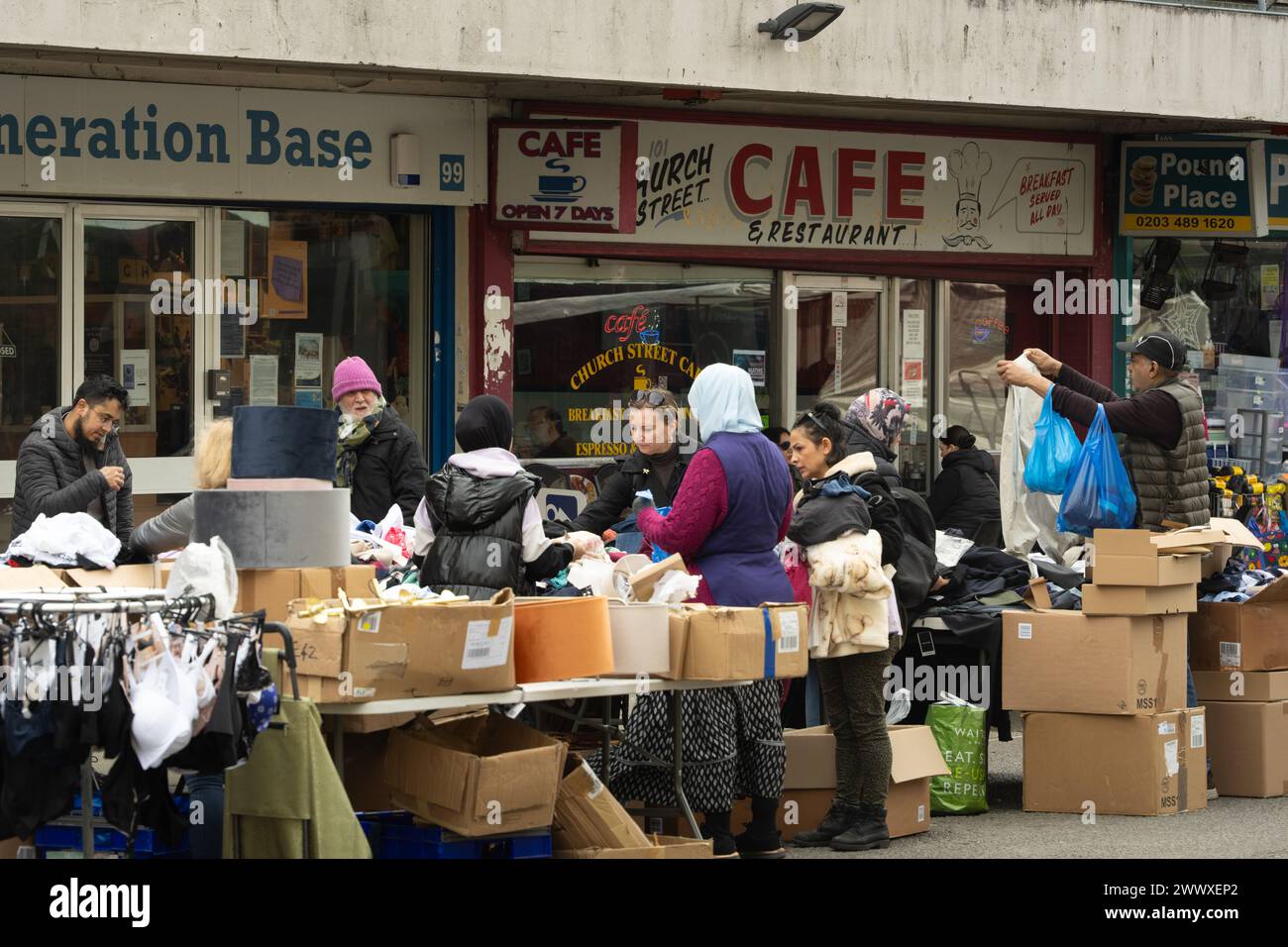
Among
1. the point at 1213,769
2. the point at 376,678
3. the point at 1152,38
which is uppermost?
the point at 1152,38

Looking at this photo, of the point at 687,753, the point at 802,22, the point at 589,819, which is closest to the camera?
the point at 589,819

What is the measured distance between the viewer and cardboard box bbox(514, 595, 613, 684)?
6895 mm

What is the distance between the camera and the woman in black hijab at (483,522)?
756cm

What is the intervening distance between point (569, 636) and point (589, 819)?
0.71 metres

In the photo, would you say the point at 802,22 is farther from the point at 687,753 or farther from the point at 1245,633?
the point at 687,753

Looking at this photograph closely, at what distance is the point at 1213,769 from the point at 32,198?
736 cm

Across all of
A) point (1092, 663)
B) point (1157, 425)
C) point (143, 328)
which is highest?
point (143, 328)

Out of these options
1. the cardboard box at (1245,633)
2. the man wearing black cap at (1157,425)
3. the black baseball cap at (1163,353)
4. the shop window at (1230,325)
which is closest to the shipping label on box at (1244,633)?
the cardboard box at (1245,633)

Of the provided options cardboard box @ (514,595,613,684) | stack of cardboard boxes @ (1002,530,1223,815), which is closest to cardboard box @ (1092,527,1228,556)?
stack of cardboard boxes @ (1002,530,1223,815)

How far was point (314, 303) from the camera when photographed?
12.5 meters

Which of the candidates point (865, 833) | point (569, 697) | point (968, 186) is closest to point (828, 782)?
point (865, 833)

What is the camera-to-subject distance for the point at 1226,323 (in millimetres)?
15812
